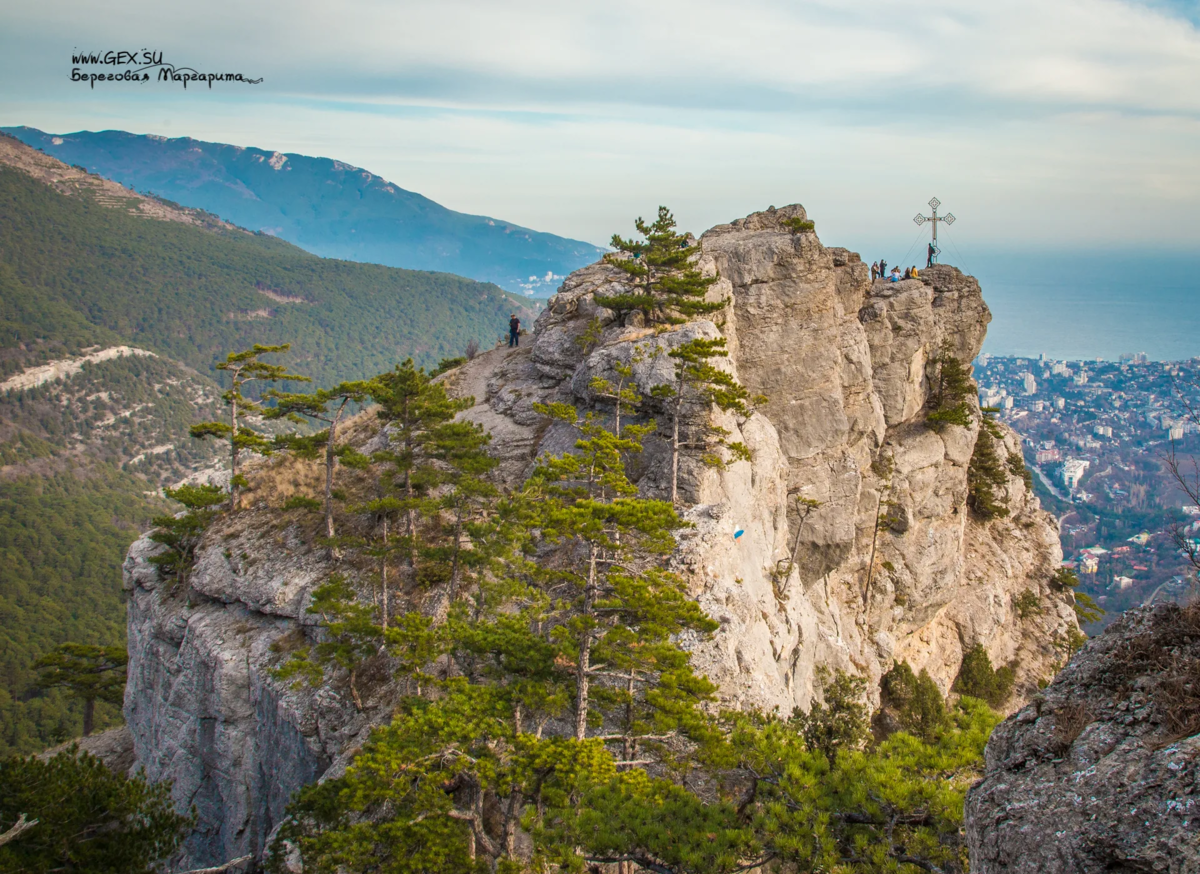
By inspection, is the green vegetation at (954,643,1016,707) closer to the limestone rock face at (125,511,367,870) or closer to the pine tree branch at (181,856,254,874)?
the limestone rock face at (125,511,367,870)

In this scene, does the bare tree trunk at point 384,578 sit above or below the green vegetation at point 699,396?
below

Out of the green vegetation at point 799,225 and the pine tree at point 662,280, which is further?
the green vegetation at point 799,225

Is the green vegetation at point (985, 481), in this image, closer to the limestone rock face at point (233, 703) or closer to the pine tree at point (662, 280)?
the pine tree at point (662, 280)

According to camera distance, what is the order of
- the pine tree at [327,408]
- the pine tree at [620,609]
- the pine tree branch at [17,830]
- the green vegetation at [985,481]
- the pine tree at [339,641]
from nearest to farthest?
the pine tree at [620,609], the pine tree branch at [17,830], the pine tree at [339,641], the pine tree at [327,408], the green vegetation at [985,481]

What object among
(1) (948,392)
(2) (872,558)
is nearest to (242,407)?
(2) (872,558)

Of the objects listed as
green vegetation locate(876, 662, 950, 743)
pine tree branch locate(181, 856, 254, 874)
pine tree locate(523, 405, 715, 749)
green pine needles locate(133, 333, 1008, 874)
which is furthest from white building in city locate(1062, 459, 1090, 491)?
pine tree branch locate(181, 856, 254, 874)

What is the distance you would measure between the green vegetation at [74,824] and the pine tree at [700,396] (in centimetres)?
1784

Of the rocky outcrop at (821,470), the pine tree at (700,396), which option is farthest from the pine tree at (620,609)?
the pine tree at (700,396)

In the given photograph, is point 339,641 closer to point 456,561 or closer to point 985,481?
point 456,561

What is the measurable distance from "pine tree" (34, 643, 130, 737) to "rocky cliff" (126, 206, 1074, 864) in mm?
12409

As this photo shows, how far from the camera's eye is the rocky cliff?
1029 inches

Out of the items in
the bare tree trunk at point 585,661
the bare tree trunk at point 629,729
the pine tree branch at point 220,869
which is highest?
the bare tree trunk at point 585,661

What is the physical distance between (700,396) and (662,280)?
244 inches

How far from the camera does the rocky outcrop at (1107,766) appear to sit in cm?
667
